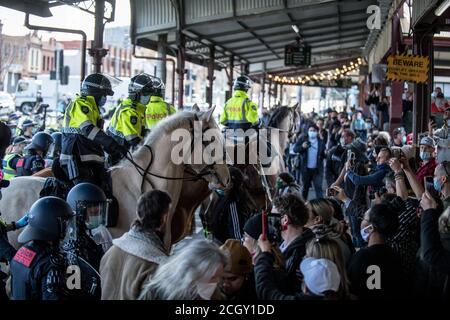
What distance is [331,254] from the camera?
429 cm

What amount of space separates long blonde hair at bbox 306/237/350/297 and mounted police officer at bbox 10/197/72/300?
1.53 metres

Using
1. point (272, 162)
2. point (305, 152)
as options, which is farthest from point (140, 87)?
point (305, 152)

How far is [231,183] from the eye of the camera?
8.55 metres

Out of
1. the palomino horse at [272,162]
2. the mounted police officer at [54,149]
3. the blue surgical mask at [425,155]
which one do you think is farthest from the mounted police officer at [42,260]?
the blue surgical mask at [425,155]

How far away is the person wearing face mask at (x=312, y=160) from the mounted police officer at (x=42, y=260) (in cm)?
1278

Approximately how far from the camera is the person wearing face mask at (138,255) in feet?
14.8

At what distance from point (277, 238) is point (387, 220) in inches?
35.1

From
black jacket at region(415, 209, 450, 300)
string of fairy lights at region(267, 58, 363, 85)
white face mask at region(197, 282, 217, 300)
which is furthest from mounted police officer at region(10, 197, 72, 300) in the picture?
string of fairy lights at region(267, 58, 363, 85)

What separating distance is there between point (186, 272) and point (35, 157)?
7650mm

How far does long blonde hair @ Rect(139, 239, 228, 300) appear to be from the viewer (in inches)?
152

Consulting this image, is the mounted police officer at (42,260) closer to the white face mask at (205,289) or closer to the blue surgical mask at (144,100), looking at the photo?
the white face mask at (205,289)

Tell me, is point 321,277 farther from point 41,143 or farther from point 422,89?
point 422,89
